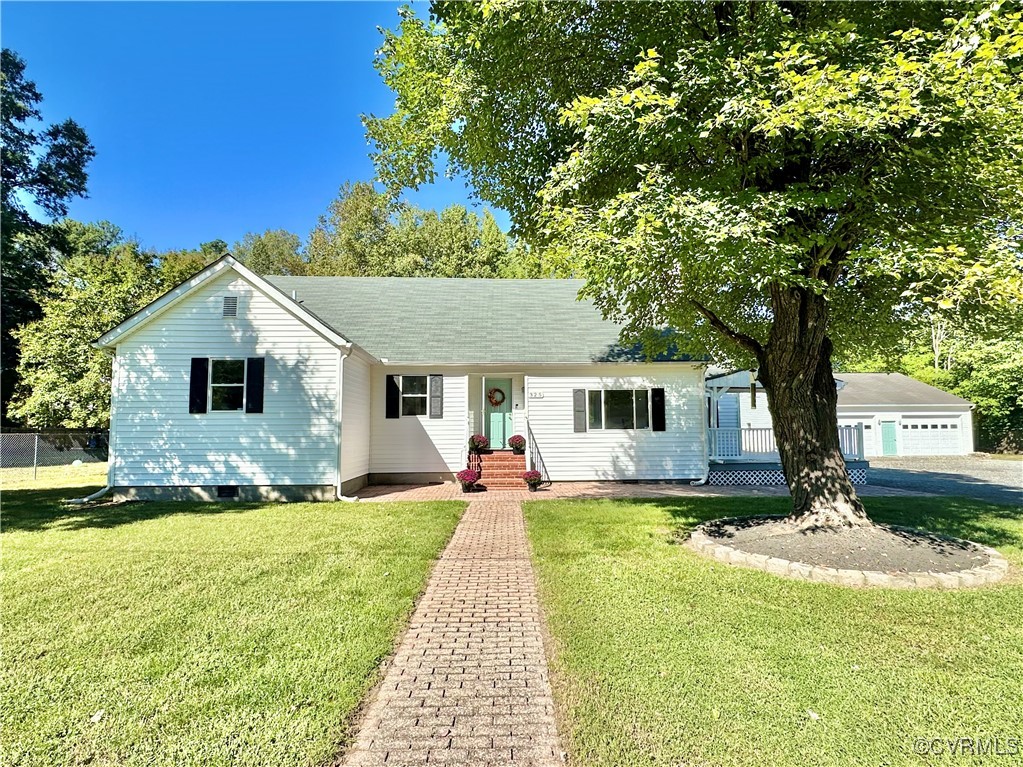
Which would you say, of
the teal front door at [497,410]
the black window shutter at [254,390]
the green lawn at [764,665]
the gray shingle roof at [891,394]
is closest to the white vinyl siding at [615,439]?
the teal front door at [497,410]

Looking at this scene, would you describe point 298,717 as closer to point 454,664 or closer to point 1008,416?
point 454,664

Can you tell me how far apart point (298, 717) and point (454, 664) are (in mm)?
1152

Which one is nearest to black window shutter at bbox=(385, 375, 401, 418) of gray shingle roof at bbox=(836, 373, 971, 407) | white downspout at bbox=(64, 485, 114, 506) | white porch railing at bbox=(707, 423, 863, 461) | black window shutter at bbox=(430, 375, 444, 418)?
black window shutter at bbox=(430, 375, 444, 418)

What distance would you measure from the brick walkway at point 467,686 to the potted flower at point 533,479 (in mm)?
6863

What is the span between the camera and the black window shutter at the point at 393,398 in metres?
14.0

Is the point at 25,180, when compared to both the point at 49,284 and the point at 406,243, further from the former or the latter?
the point at 406,243

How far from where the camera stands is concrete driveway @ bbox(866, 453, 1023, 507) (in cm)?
1273

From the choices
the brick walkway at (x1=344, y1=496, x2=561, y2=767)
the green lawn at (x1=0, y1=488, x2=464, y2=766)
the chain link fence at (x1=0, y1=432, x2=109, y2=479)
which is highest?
the chain link fence at (x1=0, y1=432, x2=109, y2=479)

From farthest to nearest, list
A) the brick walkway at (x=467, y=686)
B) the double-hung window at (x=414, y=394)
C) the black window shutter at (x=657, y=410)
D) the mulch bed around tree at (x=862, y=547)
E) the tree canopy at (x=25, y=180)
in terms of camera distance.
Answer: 1. the tree canopy at (x=25, y=180)
2. the double-hung window at (x=414, y=394)
3. the black window shutter at (x=657, y=410)
4. the mulch bed around tree at (x=862, y=547)
5. the brick walkway at (x=467, y=686)

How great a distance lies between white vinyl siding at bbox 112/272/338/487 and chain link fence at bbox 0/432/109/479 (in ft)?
28.1

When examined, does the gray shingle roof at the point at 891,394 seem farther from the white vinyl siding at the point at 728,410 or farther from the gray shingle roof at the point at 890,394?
the white vinyl siding at the point at 728,410

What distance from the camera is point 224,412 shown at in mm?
11453

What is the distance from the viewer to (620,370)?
13.9m

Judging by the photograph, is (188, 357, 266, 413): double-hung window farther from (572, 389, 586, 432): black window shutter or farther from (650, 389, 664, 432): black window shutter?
(650, 389, 664, 432): black window shutter
